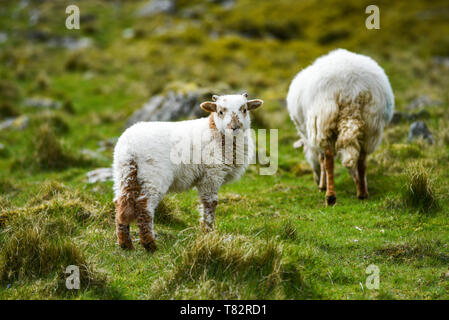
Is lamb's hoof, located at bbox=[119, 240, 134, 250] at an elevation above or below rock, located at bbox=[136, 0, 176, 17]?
below

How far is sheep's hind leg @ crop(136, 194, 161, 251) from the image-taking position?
5.77 m

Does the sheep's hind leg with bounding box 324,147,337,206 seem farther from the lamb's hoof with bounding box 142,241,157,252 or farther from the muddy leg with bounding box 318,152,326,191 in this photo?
the lamb's hoof with bounding box 142,241,157,252

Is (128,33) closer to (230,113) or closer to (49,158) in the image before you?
(49,158)

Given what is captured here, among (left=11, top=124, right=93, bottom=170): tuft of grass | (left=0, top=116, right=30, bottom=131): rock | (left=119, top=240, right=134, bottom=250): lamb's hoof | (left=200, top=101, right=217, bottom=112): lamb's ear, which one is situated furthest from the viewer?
(left=0, top=116, right=30, bottom=131): rock

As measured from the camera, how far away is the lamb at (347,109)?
24.4 feet

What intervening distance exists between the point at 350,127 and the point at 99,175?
5.73m

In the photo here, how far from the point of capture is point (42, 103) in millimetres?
18641

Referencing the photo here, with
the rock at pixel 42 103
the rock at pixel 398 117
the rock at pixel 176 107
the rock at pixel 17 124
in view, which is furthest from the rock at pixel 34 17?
the rock at pixel 398 117

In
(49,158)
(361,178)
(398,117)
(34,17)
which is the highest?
(34,17)

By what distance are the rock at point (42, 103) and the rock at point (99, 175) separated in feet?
31.3

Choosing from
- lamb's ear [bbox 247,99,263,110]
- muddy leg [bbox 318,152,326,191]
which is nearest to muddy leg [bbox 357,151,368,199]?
muddy leg [bbox 318,152,326,191]

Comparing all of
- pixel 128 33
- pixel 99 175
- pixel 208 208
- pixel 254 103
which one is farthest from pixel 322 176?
pixel 128 33

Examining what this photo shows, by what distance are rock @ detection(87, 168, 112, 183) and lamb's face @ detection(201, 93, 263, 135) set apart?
13.4ft
